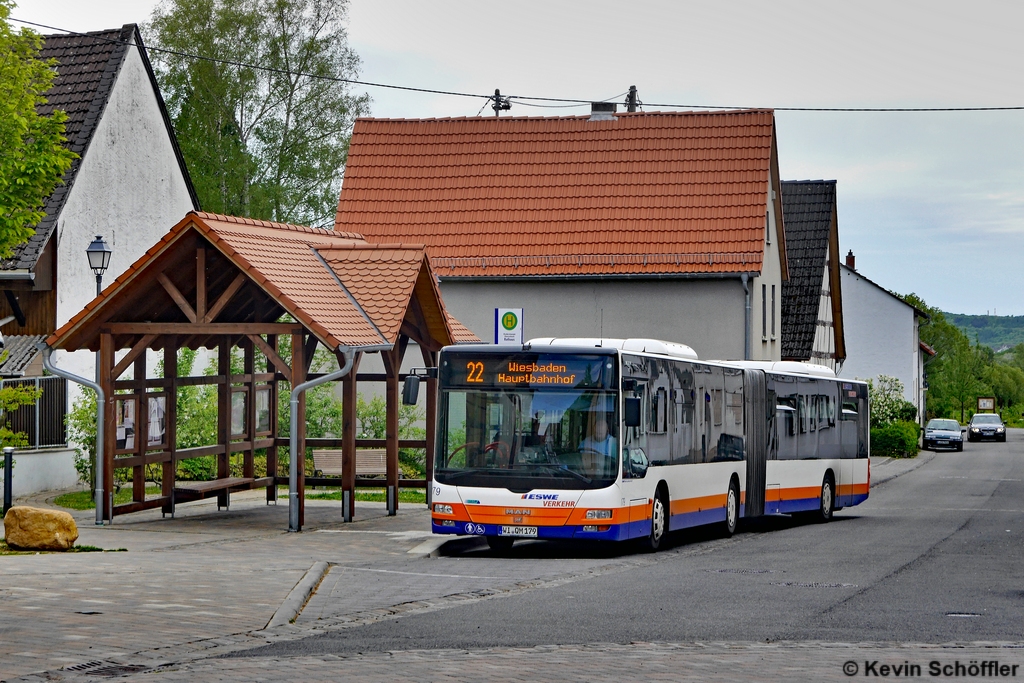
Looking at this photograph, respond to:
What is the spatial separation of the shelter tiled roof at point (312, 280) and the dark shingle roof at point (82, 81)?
30.5 ft

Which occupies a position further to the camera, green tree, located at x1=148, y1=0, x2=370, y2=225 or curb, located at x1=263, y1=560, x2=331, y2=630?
green tree, located at x1=148, y1=0, x2=370, y2=225

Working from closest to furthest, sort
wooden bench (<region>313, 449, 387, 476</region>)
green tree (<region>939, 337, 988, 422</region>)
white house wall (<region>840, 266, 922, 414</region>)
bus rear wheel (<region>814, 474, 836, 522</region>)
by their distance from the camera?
bus rear wheel (<region>814, 474, 836, 522</region>) < wooden bench (<region>313, 449, 387, 476</region>) < white house wall (<region>840, 266, 922, 414</region>) < green tree (<region>939, 337, 988, 422</region>)

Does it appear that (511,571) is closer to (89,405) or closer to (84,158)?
(89,405)

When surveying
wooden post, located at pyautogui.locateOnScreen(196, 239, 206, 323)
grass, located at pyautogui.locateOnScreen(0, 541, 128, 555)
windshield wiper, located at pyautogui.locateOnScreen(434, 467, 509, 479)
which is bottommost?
grass, located at pyautogui.locateOnScreen(0, 541, 128, 555)

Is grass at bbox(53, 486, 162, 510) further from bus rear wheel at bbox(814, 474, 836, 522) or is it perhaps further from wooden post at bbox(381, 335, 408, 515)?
bus rear wheel at bbox(814, 474, 836, 522)

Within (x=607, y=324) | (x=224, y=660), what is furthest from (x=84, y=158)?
(x=224, y=660)

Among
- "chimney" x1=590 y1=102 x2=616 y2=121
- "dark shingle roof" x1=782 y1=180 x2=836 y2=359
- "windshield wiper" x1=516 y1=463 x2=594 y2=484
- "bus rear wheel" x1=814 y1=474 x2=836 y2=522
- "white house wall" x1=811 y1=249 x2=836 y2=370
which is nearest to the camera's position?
"windshield wiper" x1=516 y1=463 x2=594 y2=484

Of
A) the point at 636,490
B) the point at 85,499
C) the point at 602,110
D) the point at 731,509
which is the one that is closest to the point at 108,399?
the point at 85,499

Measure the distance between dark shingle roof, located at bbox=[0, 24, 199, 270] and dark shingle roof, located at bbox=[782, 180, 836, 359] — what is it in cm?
2779

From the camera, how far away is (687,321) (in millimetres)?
38375

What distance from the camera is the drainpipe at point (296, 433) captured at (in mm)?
19359

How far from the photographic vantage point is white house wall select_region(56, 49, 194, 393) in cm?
3034

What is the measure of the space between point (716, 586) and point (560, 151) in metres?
28.3

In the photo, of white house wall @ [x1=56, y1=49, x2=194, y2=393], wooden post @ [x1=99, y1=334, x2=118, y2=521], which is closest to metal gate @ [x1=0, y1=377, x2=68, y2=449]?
white house wall @ [x1=56, y1=49, x2=194, y2=393]
